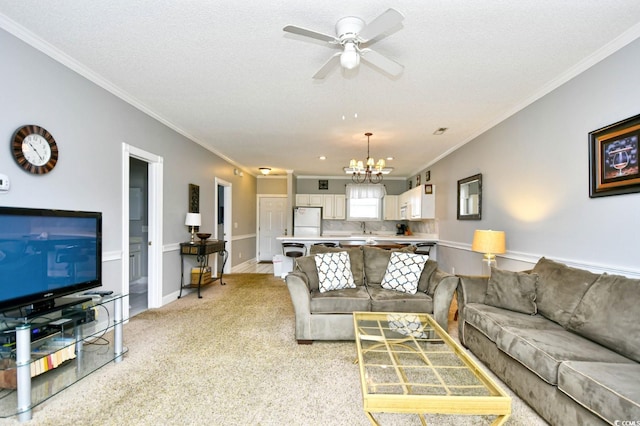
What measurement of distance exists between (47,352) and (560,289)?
386cm

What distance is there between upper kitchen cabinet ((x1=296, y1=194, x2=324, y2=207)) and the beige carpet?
17.2ft

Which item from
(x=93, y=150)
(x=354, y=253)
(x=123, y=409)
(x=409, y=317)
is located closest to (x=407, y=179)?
(x=354, y=253)

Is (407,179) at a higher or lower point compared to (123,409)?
higher

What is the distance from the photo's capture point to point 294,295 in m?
2.93

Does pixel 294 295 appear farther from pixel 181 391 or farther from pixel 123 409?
pixel 123 409

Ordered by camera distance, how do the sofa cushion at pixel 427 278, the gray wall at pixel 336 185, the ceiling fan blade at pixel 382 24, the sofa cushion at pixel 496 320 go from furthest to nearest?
the gray wall at pixel 336 185 → the sofa cushion at pixel 427 278 → the sofa cushion at pixel 496 320 → the ceiling fan blade at pixel 382 24

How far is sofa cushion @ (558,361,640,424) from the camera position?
1.29 metres

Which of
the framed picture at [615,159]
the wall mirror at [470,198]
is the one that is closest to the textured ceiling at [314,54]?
the framed picture at [615,159]

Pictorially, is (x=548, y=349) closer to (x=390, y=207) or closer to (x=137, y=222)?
(x=137, y=222)

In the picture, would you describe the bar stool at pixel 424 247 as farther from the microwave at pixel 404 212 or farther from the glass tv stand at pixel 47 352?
the glass tv stand at pixel 47 352

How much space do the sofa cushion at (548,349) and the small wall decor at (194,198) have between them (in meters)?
4.54

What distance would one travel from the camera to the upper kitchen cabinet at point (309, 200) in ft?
27.8

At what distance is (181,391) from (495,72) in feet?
12.4

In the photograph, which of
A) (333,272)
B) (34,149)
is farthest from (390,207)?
(34,149)
